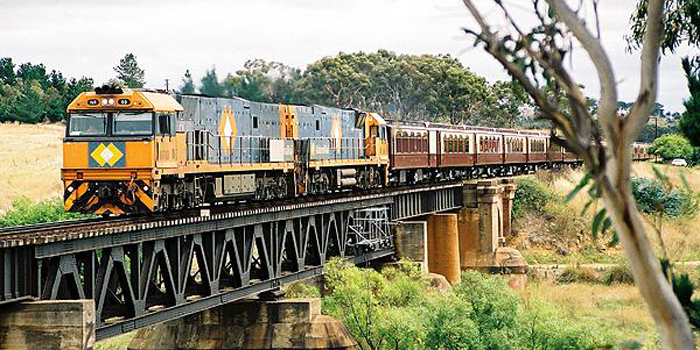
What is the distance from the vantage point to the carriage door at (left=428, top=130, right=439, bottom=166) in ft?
196

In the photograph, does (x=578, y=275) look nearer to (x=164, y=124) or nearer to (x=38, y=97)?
(x=164, y=124)

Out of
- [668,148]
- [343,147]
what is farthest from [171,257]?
[668,148]

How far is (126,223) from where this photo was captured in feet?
84.3

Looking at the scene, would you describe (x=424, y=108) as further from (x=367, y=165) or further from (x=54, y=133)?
(x=367, y=165)

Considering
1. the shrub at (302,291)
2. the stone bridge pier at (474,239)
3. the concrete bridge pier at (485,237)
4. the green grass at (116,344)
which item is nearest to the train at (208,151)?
the shrub at (302,291)

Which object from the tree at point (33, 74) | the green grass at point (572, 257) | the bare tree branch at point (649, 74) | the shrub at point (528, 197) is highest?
the tree at point (33, 74)

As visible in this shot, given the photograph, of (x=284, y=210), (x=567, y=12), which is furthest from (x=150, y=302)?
(x=567, y=12)

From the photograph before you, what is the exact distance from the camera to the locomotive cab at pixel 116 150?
27.8 meters

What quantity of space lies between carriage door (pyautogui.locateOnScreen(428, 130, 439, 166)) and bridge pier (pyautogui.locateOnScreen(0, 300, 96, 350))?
39.9 m

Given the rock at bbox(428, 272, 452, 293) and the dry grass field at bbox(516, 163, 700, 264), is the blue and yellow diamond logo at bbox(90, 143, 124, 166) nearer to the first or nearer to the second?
the rock at bbox(428, 272, 452, 293)

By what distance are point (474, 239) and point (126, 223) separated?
38825 mm

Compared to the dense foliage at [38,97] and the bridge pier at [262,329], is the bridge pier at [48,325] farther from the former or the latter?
the dense foliage at [38,97]

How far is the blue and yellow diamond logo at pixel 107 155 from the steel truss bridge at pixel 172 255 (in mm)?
1740

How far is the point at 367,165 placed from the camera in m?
48.1
